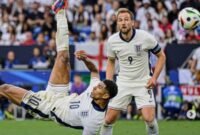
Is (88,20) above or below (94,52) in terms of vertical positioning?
above

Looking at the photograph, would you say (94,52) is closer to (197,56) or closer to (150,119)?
(197,56)

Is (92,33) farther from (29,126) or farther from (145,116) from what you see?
(145,116)

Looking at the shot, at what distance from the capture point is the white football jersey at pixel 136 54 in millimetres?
13172

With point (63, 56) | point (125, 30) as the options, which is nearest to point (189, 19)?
point (125, 30)

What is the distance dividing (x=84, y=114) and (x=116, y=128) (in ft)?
20.0

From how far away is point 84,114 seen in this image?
11352mm

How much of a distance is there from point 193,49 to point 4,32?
20.7 ft

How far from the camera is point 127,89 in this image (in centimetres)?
1326

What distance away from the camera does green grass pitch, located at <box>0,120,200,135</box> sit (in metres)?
16.2

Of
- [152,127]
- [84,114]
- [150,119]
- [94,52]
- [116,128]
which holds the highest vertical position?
[94,52]

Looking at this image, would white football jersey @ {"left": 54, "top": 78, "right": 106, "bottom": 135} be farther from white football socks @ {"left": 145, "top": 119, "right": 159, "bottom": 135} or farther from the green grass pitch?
the green grass pitch

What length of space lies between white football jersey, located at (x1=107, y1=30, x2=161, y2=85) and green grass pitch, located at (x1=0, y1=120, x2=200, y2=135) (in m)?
3.00

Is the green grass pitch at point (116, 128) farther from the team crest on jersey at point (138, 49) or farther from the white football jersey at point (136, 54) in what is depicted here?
the team crest on jersey at point (138, 49)

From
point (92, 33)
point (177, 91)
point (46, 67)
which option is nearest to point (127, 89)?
point (177, 91)
